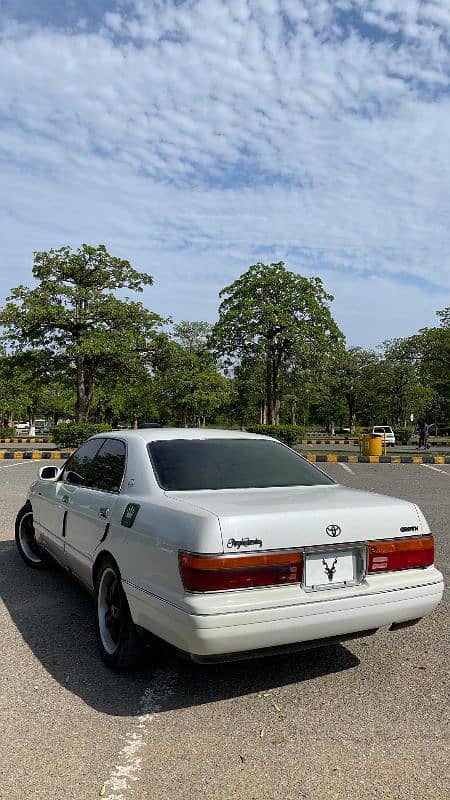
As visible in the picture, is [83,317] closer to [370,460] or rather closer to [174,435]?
[370,460]

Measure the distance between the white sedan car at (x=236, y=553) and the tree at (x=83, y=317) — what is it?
20.0 meters

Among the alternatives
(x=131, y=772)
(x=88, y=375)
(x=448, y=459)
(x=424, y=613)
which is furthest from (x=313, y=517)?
(x=88, y=375)

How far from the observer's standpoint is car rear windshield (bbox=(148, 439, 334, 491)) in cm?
398

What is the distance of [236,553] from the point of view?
125 inches

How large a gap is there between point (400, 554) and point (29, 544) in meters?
4.09

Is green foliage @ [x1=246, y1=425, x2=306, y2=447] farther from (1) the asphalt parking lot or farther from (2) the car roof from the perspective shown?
(1) the asphalt parking lot

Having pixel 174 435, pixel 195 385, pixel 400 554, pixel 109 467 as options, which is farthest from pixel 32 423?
pixel 400 554

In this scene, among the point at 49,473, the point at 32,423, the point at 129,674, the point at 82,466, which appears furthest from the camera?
the point at 32,423

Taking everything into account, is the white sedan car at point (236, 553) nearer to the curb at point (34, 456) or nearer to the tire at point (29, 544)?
the tire at point (29, 544)

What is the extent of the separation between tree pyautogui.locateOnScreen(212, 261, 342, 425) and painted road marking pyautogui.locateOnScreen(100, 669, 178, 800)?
71.5 ft

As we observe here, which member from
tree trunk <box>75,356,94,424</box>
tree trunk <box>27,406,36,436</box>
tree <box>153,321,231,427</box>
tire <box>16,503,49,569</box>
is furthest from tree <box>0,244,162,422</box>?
tree trunk <box>27,406,36,436</box>

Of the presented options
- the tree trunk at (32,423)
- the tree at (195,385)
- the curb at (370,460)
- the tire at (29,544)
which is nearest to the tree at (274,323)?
the curb at (370,460)

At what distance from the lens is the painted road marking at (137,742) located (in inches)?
105

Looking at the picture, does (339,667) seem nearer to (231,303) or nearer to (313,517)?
(313,517)
